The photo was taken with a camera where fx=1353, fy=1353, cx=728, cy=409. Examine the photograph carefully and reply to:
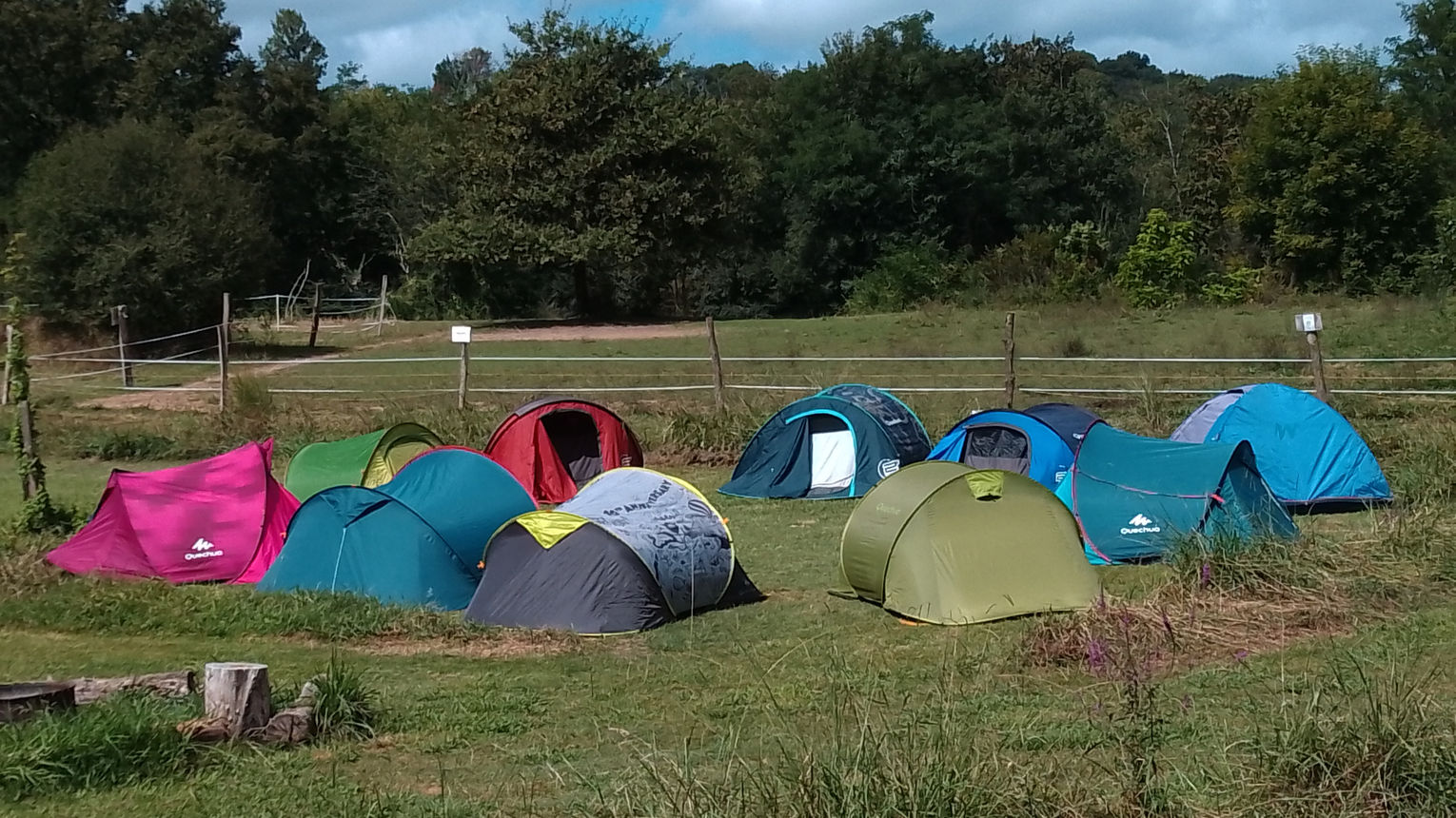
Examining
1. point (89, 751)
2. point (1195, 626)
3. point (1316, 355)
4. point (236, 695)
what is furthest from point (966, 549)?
point (1316, 355)

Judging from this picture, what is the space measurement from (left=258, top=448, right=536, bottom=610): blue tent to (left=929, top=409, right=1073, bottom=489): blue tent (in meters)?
5.19

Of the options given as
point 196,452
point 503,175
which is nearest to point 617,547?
point 196,452

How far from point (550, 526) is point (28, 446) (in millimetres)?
6735

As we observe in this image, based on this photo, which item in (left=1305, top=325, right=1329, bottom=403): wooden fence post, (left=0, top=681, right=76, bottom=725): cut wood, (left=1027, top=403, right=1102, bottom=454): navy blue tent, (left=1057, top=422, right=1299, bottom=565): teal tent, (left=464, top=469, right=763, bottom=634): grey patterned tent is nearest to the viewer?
(left=0, top=681, right=76, bottom=725): cut wood

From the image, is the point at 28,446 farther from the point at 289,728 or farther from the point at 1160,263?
the point at 1160,263

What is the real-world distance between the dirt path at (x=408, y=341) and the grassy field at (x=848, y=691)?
8104mm

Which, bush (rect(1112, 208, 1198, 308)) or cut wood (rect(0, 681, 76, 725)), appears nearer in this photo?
cut wood (rect(0, 681, 76, 725))

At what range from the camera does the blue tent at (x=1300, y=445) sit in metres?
13.5

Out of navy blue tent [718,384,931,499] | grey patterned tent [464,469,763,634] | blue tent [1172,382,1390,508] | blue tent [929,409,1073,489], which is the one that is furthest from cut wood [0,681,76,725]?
blue tent [1172,382,1390,508]

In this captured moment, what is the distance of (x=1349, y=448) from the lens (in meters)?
13.6

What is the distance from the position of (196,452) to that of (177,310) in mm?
11600

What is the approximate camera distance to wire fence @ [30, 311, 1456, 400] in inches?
760

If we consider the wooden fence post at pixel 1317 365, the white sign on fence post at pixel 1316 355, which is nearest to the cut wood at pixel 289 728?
the white sign on fence post at pixel 1316 355

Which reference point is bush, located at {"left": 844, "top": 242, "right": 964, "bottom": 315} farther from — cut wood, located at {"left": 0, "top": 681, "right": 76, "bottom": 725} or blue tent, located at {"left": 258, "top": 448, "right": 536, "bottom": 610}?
cut wood, located at {"left": 0, "top": 681, "right": 76, "bottom": 725}
